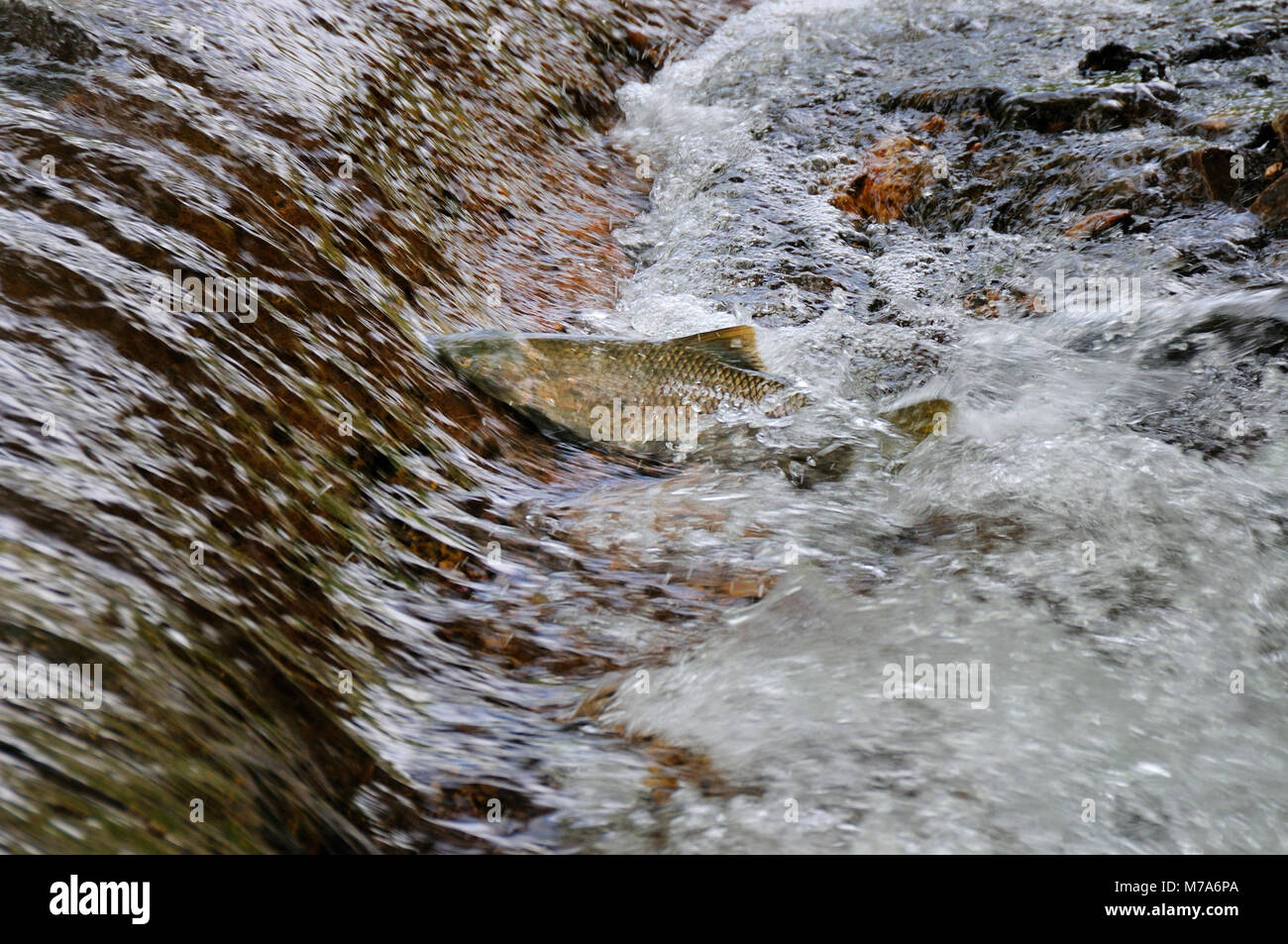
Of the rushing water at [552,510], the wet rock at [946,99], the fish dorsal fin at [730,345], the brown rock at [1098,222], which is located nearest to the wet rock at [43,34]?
the rushing water at [552,510]

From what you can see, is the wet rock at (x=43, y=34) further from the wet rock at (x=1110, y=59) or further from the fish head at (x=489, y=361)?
the wet rock at (x=1110, y=59)

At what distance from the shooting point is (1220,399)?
4.12 meters

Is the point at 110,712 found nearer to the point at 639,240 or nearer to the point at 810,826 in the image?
the point at 810,826

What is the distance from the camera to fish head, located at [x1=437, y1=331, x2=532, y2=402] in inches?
157

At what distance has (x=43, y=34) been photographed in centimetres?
382

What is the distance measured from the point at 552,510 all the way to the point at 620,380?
0.87 metres

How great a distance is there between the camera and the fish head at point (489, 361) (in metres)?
4.00

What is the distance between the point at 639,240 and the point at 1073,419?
121 inches

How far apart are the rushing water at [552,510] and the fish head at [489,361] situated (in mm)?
114

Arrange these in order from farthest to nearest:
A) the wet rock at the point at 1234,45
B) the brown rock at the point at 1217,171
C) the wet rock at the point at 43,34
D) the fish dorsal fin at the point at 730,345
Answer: the wet rock at the point at 1234,45
the brown rock at the point at 1217,171
the fish dorsal fin at the point at 730,345
the wet rock at the point at 43,34

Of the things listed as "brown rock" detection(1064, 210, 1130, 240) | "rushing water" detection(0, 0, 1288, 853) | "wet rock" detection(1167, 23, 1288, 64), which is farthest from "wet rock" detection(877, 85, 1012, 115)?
"brown rock" detection(1064, 210, 1130, 240)

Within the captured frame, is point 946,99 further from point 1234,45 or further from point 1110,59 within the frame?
point 1234,45

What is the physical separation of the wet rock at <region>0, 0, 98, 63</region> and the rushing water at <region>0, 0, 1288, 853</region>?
0.10ft
